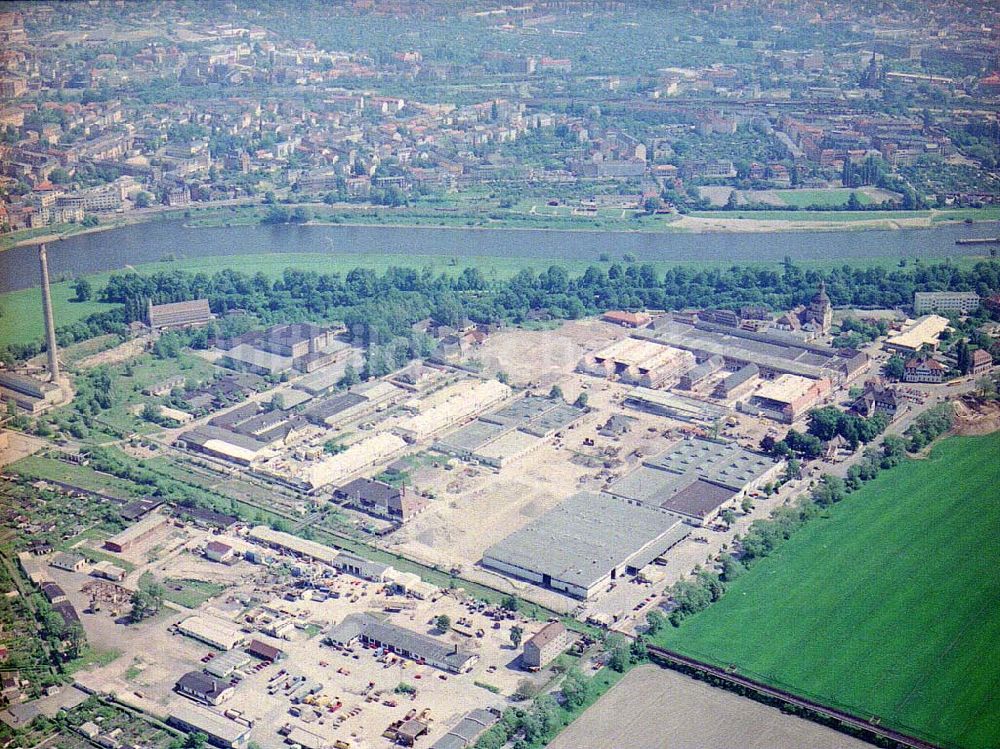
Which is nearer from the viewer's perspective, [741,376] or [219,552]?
[219,552]

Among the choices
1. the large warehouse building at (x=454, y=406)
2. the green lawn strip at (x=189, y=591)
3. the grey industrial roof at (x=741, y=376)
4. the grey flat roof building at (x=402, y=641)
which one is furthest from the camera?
the grey industrial roof at (x=741, y=376)

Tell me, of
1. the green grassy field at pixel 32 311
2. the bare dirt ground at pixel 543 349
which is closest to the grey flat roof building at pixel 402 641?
the bare dirt ground at pixel 543 349

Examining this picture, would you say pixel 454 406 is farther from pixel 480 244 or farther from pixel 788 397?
pixel 480 244

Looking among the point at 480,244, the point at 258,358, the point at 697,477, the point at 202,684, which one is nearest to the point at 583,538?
Answer: the point at 697,477

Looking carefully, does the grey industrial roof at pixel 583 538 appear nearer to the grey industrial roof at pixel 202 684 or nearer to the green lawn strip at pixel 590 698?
the green lawn strip at pixel 590 698

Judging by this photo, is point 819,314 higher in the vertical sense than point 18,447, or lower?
higher

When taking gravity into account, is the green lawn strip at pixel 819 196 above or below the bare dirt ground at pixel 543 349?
above

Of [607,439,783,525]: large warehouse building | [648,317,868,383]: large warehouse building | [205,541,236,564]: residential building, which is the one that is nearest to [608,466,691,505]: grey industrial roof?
[607,439,783,525]: large warehouse building
